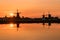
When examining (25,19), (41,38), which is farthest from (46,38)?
(25,19)

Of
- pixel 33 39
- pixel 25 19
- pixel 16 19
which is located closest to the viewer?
pixel 33 39

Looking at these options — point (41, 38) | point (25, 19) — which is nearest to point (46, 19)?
point (25, 19)

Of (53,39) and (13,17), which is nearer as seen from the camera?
(53,39)

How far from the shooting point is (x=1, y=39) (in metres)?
44.2

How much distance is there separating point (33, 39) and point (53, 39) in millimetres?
3313

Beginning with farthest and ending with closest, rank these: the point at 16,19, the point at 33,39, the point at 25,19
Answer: the point at 25,19
the point at 16,19
the point at 33,39

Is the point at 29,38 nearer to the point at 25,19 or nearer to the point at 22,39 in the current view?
the point at 22,39

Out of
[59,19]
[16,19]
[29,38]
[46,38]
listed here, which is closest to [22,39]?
[29,38]

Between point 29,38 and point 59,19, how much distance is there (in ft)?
268

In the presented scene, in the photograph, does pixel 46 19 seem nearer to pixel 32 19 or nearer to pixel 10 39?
pixel 32 19

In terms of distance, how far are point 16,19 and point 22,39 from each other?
63.7 m

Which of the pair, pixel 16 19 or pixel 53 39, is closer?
pixel 53 39

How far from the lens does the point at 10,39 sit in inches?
1736

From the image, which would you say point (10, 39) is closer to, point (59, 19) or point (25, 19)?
point (25, 19)
